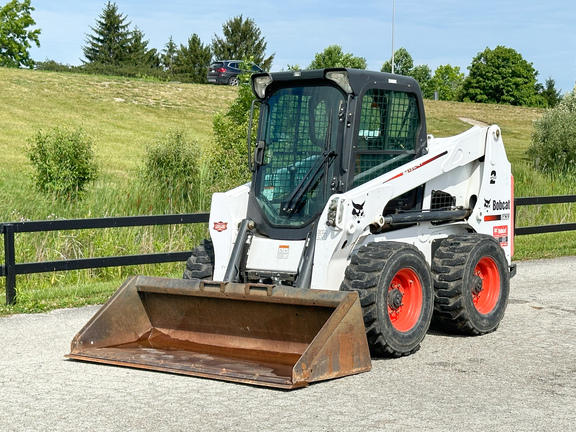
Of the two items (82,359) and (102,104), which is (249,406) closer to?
(82,359)

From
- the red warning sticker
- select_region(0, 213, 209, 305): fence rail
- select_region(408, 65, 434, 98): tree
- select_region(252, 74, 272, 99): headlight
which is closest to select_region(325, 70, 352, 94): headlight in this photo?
select_region(252, 74, 272, 99): headlight

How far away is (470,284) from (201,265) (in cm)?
264

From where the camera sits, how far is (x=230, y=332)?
7.60m

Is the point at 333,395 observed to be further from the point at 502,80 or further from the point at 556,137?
the point at 502,80

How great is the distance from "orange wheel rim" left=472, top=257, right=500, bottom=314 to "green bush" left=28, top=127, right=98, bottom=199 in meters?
10.2

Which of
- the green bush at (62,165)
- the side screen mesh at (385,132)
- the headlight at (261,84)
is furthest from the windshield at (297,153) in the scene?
the green bush at (62,165)

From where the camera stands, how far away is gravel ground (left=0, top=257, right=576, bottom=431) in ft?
18.7

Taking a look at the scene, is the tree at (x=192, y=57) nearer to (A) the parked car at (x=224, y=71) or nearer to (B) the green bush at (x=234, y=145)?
(A) the parked car at (x=224, y=71)

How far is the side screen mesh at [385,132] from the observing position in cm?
800

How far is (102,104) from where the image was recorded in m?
43.0

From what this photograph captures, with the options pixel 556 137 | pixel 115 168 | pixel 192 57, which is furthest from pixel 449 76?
pixel 115 168

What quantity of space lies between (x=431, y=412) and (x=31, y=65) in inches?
2976

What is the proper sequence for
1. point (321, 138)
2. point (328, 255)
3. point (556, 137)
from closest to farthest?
point (328, 255)
point (321, 138)
point (556, 137)

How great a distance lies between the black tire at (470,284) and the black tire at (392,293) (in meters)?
0.37
